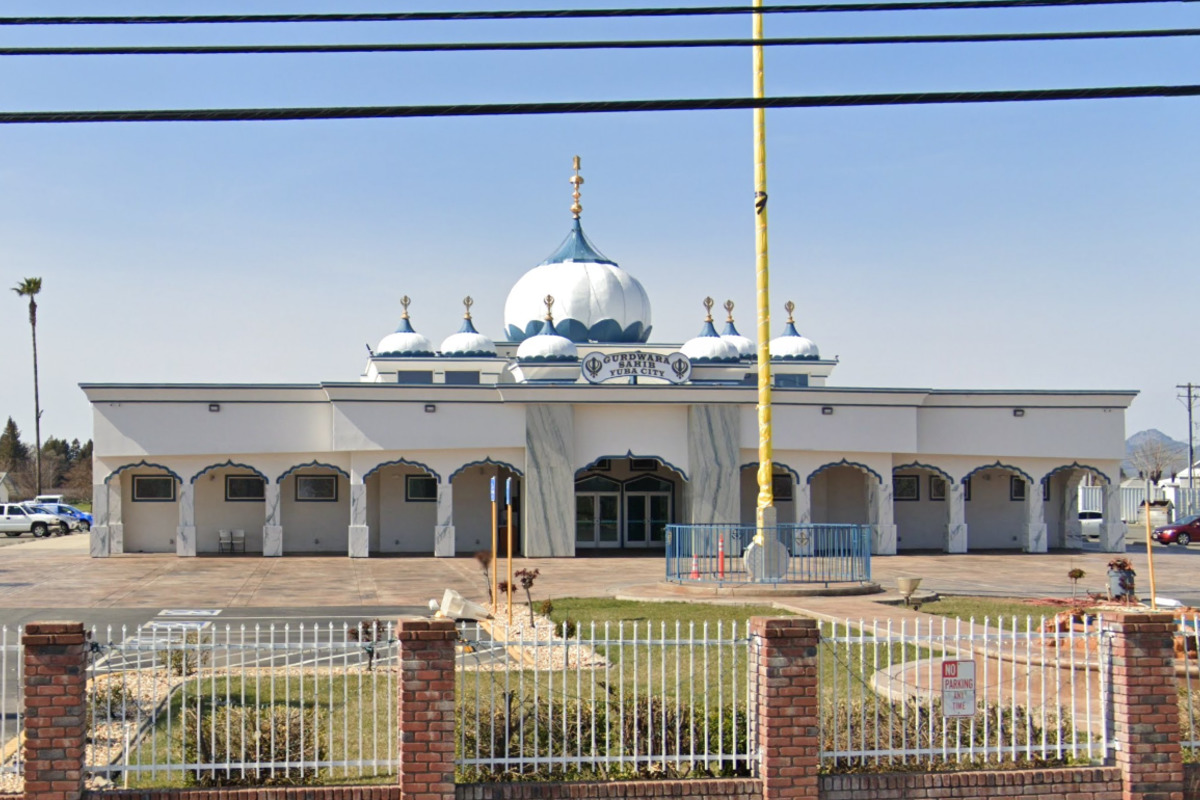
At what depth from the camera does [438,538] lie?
37.7 metres

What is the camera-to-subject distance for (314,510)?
39.8m

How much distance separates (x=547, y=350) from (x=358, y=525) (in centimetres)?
812

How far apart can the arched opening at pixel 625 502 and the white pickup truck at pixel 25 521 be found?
78.8ft

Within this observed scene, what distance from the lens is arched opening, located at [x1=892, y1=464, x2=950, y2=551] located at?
1655 inches

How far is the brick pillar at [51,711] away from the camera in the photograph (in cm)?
994

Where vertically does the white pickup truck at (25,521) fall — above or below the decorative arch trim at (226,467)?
below

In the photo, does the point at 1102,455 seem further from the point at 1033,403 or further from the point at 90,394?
the point at 90,394

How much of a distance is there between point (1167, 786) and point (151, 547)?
3292 centimetres

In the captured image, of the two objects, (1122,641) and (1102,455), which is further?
(1102,455)

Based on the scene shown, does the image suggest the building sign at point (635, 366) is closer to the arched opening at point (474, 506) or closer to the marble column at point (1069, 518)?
the arched opening at point (474, 506)

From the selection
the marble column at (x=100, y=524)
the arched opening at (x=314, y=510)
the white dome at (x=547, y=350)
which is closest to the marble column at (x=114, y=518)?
the marble column at (x=100, y=524)

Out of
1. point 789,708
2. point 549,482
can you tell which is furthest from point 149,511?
point 789,708

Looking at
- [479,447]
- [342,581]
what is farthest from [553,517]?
[342,581]

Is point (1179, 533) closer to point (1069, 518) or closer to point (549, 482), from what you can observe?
point (1069, 518)
